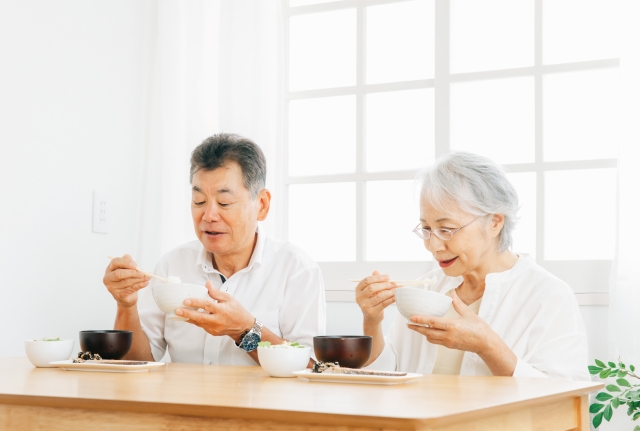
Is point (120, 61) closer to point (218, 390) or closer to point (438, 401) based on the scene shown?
point (218, 390)

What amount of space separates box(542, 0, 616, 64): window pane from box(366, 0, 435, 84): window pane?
47 centimetres

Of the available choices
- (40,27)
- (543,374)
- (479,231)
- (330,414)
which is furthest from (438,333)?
(40,27)

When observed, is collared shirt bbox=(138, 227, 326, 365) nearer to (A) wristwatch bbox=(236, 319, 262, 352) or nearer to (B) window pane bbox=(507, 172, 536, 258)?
(A) wristwatch bbox=(236, 319, 262, 352)

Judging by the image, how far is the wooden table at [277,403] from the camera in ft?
3.72

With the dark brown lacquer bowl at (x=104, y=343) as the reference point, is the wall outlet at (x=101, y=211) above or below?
above

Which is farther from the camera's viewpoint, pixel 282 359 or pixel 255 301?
pixel 255 301

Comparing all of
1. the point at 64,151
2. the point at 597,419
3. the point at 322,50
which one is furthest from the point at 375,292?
the point at 322,50

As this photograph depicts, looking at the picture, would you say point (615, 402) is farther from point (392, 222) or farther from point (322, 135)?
point (322, 135)

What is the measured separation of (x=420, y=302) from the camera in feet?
5.68

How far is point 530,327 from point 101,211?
1.73 m

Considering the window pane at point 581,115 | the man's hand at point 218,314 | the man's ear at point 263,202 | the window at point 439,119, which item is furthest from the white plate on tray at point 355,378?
the window pane at point 581,115

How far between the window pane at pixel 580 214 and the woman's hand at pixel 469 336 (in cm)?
105

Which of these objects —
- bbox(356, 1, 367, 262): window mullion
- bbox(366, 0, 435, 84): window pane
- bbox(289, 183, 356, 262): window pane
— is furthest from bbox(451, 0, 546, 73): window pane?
bbox(289, 183, 356, 262): window pane

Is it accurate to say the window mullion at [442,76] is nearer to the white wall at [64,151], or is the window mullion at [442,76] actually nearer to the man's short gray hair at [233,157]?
the man's short gray hair at [233,157]
